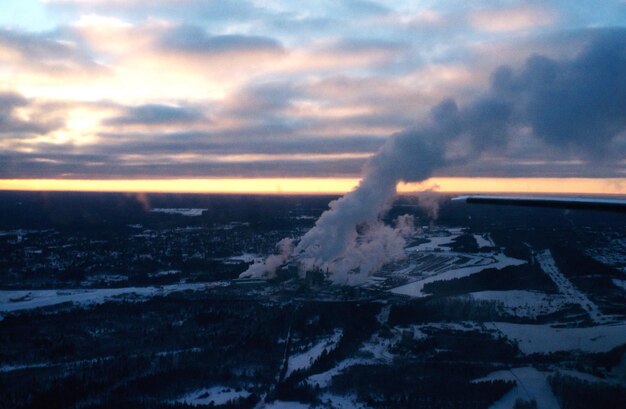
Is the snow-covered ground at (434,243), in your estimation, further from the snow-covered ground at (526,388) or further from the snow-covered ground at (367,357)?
the snow-covered ground at (526,388)

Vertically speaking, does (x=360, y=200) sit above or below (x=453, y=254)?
above

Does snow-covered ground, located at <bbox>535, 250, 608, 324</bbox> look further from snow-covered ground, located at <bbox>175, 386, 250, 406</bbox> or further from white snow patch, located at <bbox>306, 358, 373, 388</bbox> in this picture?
snow-covered ground, located at <bbox>175, 386, 250, 406</bbox>

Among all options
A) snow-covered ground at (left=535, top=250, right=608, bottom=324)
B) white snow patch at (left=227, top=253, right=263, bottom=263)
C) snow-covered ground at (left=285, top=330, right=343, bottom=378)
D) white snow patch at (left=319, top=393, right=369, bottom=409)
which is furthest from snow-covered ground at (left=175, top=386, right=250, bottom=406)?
white snow patch at (left=227, top=253, right=263, bottom=263)

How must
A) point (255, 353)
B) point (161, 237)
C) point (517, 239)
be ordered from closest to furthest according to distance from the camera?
point (255, 353)
point (517, 239)
point (161, 237)

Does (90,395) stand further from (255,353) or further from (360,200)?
(360,200)

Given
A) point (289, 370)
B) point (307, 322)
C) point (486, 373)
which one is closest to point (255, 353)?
point (289, 370)

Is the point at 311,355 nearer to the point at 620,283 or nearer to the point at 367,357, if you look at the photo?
the point at 367,357

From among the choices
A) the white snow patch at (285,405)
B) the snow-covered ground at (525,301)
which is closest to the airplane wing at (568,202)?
the white snow patch at (285,405)
